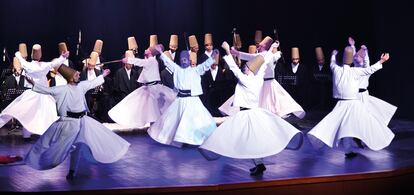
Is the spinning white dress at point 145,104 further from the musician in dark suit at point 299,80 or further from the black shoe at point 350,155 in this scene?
the black shoe at point 350,155

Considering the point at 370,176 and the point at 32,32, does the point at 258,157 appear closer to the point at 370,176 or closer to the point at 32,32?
the point at 370,176

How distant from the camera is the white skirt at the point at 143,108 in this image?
10875 mm

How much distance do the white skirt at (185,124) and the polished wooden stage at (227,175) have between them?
230mm

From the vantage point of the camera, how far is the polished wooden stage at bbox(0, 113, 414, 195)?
6.60 m

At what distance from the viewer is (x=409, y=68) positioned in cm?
1226

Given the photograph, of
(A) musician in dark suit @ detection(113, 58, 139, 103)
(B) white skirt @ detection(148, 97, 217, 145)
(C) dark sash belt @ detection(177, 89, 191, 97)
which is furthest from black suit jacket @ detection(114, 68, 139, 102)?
(C) dark sash belt @ detection(177, 89, 191, 97)

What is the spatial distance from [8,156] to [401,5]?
306 inches

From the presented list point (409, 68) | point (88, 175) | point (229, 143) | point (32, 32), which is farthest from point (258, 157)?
point (32, 32)

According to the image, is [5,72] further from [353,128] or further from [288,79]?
[353,128]

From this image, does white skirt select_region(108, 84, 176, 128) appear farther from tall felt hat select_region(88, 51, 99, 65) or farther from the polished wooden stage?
the polished wooden stage

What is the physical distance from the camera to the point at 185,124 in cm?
905

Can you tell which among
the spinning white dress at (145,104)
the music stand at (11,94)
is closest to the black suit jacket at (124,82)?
the spinning white dress at (145,104)

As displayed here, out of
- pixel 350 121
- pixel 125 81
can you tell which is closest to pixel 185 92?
pixel 350 121

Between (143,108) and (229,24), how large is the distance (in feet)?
14.0
